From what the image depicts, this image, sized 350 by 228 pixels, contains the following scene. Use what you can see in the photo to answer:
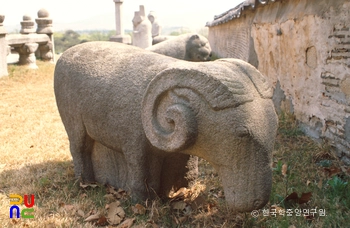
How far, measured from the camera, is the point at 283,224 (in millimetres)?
2576

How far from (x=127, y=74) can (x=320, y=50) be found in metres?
2.38

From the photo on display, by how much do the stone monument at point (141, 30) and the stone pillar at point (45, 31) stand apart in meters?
4.35

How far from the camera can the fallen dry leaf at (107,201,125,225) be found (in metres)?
2.78

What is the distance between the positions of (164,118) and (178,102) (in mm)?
173

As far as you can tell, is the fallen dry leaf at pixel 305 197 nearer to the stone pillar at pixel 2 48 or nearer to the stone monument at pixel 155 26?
the stone pillar at pixel 2 48

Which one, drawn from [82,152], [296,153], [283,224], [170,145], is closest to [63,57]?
[82,152]

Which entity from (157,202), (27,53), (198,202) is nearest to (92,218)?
(157,202)

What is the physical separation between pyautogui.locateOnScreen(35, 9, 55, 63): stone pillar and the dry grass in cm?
757

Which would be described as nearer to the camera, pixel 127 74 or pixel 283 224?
pixel 283 224

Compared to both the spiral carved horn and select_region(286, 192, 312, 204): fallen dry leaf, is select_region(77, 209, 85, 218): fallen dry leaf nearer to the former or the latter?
the spiral carved horn

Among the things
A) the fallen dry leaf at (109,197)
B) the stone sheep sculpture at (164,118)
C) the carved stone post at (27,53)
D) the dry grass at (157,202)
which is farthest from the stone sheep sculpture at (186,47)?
the carved stone post at (27,53)

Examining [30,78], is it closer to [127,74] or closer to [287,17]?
[287,17]

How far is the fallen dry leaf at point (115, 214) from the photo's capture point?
9.11 ft

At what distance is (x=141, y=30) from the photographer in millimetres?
15977
